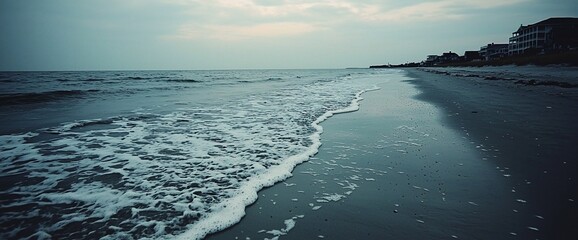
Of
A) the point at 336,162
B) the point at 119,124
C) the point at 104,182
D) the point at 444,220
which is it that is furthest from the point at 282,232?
the point at 119,124

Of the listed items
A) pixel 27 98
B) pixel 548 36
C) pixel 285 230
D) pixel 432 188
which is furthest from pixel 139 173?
pixel 548 36

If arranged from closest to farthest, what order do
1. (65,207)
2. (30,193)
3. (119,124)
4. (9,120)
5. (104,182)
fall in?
(65,207) → (30,193) → (104,182) → (119,124) → (9,120)

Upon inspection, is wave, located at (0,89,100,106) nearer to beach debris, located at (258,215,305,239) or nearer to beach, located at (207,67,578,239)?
beach, located at (207,67,578,239)

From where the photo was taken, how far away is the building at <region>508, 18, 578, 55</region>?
176 feet

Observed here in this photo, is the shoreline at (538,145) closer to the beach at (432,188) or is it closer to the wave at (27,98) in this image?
the beach at (432,188)

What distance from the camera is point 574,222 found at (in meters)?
2.63

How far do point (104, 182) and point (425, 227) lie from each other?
165 inches

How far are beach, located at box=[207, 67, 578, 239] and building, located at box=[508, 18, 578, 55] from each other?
62.0m

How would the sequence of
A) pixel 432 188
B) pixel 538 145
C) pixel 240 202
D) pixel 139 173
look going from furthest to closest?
1. pixel 538 145
2. pixel 139 173
3. pixel 432 188
4. pixel 240 202

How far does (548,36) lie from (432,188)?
81861 millimetres

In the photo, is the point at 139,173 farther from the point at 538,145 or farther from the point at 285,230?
the point at 538,145

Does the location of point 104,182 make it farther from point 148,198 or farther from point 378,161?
point 378,161

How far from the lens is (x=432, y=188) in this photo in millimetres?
3645

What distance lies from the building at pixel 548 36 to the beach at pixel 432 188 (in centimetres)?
6196
